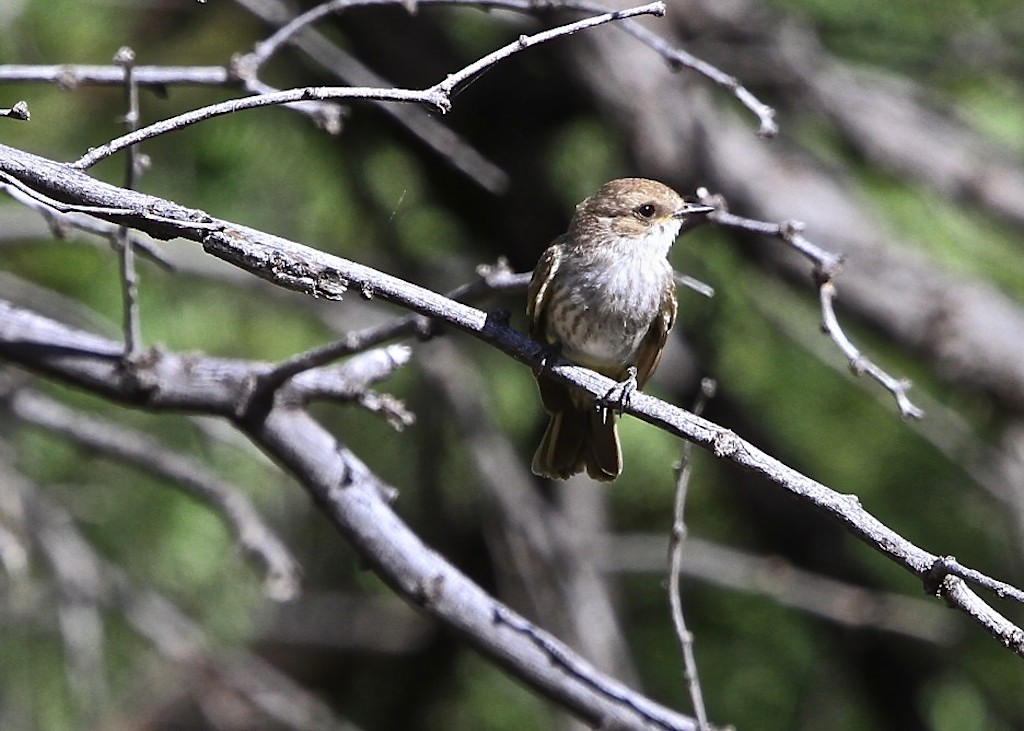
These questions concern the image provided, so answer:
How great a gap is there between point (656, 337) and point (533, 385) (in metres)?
1.61

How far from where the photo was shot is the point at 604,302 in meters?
3.39

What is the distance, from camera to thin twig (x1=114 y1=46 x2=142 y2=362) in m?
2.47

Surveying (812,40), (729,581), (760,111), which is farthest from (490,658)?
(812,40)

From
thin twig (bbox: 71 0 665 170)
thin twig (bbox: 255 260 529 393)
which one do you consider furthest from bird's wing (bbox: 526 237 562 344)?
thin twig (bbox: 71 0 665 170)

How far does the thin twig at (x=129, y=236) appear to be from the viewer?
97.3 inches

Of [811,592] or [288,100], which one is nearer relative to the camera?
[288,100]

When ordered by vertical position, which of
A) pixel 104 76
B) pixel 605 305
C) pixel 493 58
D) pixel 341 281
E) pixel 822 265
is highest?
pixel 822 265

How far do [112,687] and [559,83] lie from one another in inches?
102

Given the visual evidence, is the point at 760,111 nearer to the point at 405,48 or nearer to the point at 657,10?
the point at 657,10

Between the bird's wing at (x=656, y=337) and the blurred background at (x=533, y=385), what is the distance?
0.89m

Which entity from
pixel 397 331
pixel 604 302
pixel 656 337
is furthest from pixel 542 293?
pixel 397 331

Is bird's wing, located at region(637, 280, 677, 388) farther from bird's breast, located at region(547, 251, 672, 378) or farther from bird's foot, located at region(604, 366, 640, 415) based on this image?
bird's foot, located at region(604, 366, 640, 415)

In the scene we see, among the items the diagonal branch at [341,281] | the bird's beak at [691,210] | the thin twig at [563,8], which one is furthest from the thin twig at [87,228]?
the bird's beak at [691,210]

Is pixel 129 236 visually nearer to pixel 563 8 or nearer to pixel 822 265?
pixel 563 8
